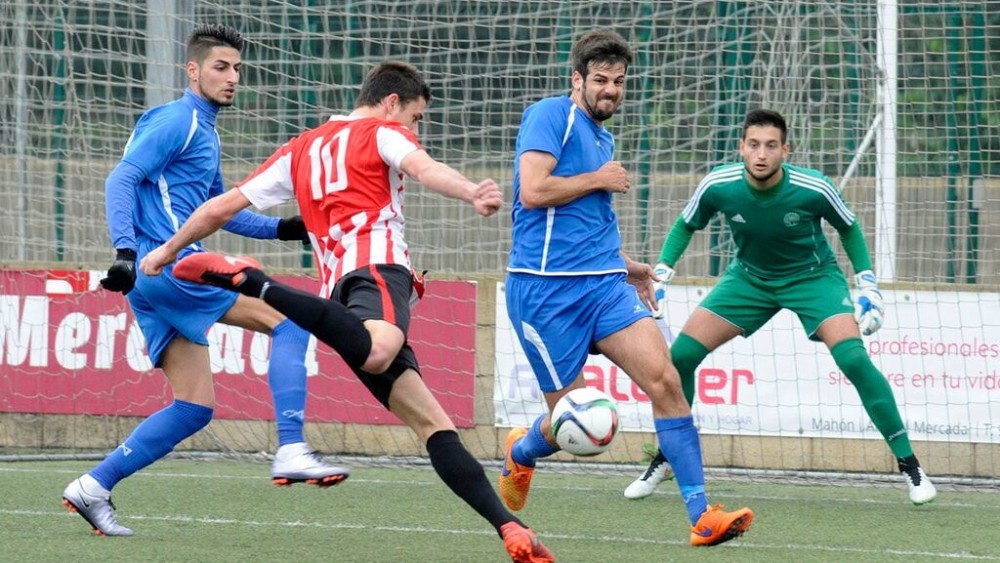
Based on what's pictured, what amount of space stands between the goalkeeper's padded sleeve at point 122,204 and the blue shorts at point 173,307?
0.19 metres

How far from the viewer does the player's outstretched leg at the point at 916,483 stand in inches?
293

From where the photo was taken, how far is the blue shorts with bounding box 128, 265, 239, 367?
638 cm

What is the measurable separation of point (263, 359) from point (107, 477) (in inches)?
135

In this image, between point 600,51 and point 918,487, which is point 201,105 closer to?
point 600,51

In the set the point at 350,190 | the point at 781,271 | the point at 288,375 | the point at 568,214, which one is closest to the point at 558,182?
the point at 568,214

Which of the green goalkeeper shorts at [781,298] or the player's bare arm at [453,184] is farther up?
the player's bare arm at [453,184]

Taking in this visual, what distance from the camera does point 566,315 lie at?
632 centimetres

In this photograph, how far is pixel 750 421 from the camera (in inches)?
359

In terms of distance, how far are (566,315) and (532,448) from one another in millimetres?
686

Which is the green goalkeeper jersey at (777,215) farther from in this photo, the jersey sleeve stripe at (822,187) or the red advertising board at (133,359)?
the red advertising board at (133,359)

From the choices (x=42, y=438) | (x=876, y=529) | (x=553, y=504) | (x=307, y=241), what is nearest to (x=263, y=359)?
(x=42, y=438)

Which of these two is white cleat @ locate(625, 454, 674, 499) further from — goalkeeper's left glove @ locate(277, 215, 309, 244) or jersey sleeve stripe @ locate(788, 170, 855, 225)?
goalkeeper's left glove @ locate(277, 215, 309, 244)

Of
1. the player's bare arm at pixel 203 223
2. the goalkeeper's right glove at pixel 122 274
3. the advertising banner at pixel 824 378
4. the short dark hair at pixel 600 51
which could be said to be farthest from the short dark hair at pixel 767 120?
the goalkeeper's right glove at pixel 122 274

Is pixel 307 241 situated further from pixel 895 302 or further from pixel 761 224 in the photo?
pixel 895 302
